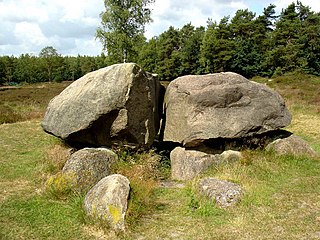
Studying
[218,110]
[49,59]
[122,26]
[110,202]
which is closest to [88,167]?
[110,202]

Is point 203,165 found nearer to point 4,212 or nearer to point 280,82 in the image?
point 4,212

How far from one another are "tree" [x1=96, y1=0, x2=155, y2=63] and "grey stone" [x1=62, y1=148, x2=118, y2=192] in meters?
Result: 23.0

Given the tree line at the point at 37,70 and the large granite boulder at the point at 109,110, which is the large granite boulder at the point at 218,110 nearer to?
the large granite boulder at the point at 109,110

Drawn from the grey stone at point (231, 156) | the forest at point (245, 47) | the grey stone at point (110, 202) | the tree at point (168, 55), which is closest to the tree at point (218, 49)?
the forest at point (245, 47)

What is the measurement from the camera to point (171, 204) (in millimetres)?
7262

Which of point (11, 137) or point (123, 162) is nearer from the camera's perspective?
point (123, 162)

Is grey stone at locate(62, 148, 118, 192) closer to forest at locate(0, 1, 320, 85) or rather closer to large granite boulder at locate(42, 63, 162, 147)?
large granite boulder at locate(42, 63, 162, 147)

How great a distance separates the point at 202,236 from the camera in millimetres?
5723

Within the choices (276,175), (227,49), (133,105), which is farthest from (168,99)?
(227,49)

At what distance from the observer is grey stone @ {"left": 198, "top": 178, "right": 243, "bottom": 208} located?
6901 millimetres

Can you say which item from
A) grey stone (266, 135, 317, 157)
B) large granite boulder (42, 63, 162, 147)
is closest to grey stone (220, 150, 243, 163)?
grey stone (266, 135, 317, 157)

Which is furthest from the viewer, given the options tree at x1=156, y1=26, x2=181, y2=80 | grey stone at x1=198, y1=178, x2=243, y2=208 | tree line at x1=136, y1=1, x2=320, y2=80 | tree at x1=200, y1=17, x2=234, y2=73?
tree at x1=156, y1=26, x2=181, y2=80

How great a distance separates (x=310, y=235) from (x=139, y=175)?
12.6 ft

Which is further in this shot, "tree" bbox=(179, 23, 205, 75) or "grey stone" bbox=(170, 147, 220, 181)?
"tree" bbox=(179, 23, 205, 75)
